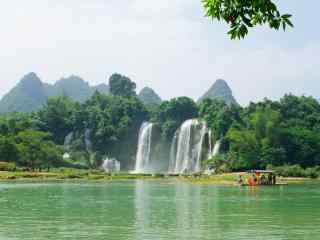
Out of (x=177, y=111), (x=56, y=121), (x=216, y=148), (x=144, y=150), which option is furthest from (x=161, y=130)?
(x=56, y=121)

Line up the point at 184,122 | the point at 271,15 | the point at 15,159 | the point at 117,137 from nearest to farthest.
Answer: the point at 271,15 < the point at 15,159 < the point at 184,122 < the point at 117,137

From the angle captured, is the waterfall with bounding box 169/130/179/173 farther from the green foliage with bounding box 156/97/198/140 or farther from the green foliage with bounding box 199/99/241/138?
the green foliage with bounding box 156/97/198/140

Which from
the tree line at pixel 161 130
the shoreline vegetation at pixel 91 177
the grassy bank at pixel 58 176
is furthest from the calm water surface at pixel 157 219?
the tree line at pixel 161 130

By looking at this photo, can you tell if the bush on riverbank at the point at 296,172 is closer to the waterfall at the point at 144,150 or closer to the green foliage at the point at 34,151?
the waterfall at the point at 144,150

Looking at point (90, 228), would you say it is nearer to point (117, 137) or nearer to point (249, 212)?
point (249, 212)

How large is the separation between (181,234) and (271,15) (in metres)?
16.0

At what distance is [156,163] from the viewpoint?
392ft

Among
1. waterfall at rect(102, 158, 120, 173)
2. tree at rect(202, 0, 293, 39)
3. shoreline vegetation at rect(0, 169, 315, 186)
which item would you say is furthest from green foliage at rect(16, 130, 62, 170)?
tree at rect(202, 0, 293, 39)

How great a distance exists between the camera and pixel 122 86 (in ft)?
575

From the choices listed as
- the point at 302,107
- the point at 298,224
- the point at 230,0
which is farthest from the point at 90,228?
the point at 302,107

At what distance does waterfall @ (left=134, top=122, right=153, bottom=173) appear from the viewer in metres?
120

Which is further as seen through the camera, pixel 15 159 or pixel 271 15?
pixel 15 159

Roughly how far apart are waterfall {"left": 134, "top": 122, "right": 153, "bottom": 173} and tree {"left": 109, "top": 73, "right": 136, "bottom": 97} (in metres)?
51.8

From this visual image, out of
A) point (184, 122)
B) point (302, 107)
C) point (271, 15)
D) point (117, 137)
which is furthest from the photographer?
point (117, 137)
